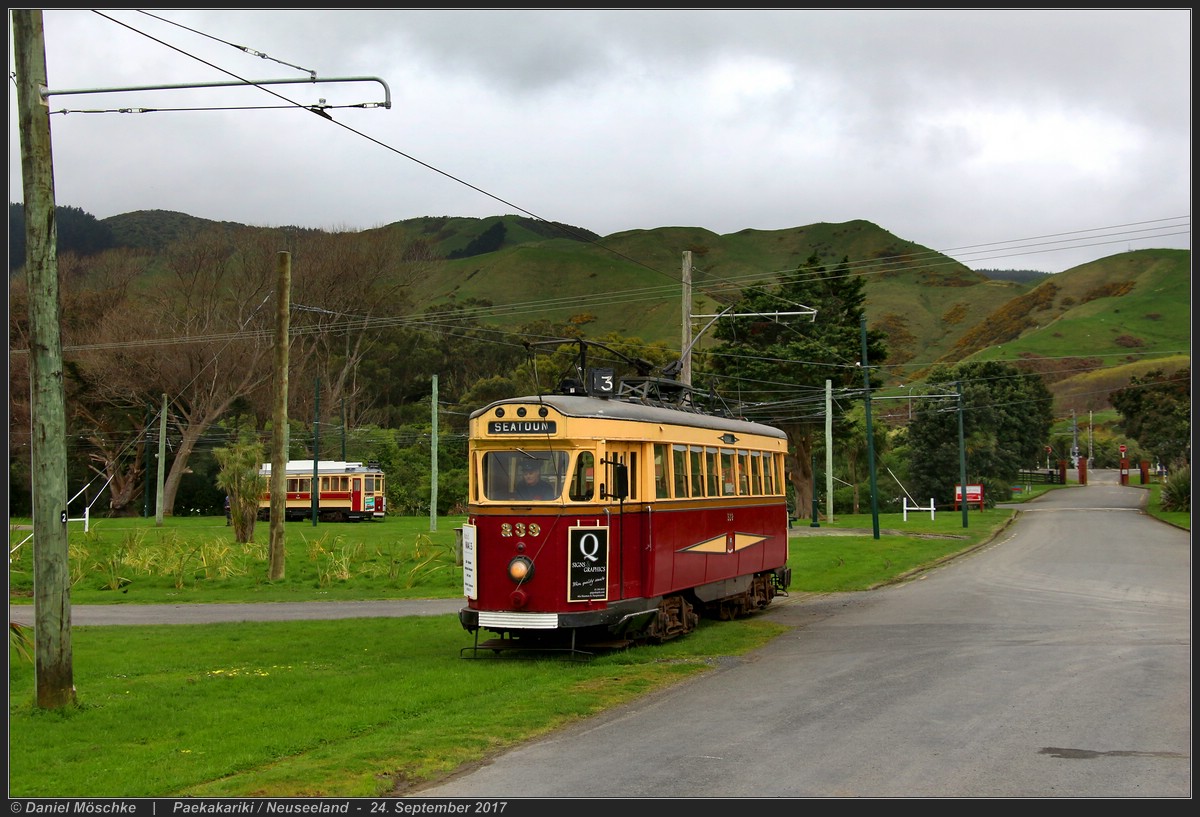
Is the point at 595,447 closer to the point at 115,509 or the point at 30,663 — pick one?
the point at 30,663

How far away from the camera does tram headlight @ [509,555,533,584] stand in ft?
50.4

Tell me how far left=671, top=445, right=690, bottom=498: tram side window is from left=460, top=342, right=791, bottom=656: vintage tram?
0.10 ft

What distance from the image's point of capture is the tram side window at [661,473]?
56.1ft

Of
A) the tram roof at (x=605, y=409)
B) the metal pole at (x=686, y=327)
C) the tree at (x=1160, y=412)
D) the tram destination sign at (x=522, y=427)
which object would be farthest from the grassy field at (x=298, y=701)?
the tree at (x=1160, y=412)

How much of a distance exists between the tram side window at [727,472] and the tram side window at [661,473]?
2658 mm

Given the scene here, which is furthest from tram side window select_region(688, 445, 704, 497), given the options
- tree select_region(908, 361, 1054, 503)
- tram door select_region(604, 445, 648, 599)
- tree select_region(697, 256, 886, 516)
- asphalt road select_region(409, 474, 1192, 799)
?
tree select_region(908, 361, 1054, 503)

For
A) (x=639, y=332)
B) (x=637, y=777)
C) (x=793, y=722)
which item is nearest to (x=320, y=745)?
(x=637, y=777)

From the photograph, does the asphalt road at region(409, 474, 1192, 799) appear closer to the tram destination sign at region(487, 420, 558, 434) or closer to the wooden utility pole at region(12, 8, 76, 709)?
the tram destination sign at region(487, 420, 558, 434)

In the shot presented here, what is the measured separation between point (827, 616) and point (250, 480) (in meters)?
18.6

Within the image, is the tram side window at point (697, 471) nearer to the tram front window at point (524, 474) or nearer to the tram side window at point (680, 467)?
the tram side window at point (680, 467)

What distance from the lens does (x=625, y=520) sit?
16172 mm

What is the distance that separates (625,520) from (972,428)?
6781 centimetres

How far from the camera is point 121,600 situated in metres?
25.9

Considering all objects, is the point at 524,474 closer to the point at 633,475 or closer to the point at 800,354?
the point at 633,475
